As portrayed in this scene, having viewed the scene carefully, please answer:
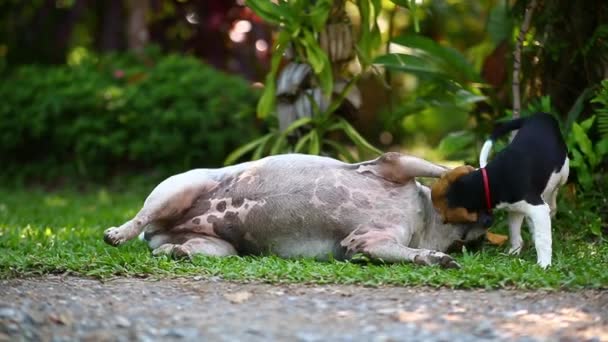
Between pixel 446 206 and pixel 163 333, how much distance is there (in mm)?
2020

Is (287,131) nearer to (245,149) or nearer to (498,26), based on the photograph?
(245,149)

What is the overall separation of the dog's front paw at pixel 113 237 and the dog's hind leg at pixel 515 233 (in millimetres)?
2057

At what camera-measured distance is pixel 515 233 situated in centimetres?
526

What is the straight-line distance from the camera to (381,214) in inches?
206

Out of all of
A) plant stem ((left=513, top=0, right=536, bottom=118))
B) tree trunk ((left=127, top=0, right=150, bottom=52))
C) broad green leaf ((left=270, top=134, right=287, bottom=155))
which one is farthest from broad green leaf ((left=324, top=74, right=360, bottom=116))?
tree trunk ((left=127, top=0, right=150, bottom=52))

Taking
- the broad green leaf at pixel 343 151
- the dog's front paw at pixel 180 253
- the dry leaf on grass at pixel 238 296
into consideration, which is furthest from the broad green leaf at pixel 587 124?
the dry leaf on grass at pixel 238 296

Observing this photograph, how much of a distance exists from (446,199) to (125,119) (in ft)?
17.2

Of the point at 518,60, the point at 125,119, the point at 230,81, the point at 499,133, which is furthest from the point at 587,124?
the point at 125,119

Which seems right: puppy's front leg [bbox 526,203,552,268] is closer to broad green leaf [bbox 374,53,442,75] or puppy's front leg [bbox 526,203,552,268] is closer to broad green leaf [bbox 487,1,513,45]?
broad green leaf [bbox 374,53,442,75]

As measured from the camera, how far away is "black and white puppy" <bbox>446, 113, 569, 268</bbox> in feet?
15.8

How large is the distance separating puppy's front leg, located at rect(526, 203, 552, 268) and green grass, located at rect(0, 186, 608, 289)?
0.06 meters

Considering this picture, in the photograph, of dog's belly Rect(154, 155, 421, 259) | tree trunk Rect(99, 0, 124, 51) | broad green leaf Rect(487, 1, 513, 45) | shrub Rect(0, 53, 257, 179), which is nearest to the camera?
dog's belly Rect(154, 155, 421, 259)

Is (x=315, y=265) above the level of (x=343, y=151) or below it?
below

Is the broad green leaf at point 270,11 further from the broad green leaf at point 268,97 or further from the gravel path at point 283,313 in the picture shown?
the gravel path at point 283,313
